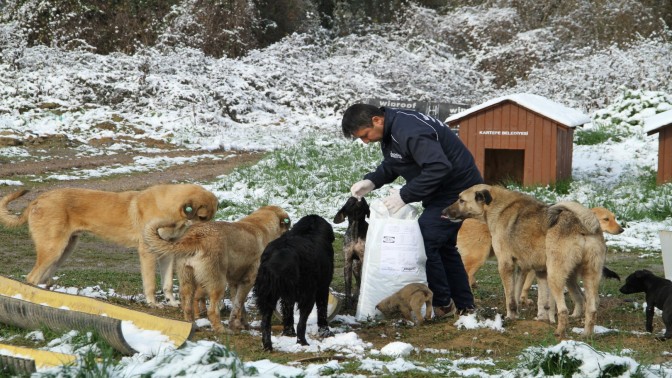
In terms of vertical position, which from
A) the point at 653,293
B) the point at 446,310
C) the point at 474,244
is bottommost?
the point at 446,310

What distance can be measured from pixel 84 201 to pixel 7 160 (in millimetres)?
11102

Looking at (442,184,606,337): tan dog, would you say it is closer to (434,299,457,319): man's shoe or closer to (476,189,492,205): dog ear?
(476,189,492,205): dog ear

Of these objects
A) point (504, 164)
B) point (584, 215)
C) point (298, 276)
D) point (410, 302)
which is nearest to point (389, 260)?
point (410, 302)

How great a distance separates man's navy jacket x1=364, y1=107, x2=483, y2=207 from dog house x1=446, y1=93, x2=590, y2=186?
27.8ft

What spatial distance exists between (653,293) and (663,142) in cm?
851

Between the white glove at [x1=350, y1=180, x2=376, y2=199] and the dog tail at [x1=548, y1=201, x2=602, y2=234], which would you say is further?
the white glove at [x1=350, y1=180, x2=376, y2=199]

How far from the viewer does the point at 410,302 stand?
7488mm

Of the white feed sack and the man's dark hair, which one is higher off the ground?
the man's dark hair

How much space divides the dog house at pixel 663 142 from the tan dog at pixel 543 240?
27.0ft

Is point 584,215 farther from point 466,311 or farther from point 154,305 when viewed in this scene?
point 154,305

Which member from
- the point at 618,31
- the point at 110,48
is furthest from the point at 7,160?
the point at 618,31

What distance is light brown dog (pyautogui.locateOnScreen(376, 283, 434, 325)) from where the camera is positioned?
Answer: 747cm

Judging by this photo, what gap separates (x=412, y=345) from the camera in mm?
6582

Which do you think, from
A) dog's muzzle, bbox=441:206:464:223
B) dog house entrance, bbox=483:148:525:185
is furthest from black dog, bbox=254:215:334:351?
dog house entrance, bbox=483:148:525:185
